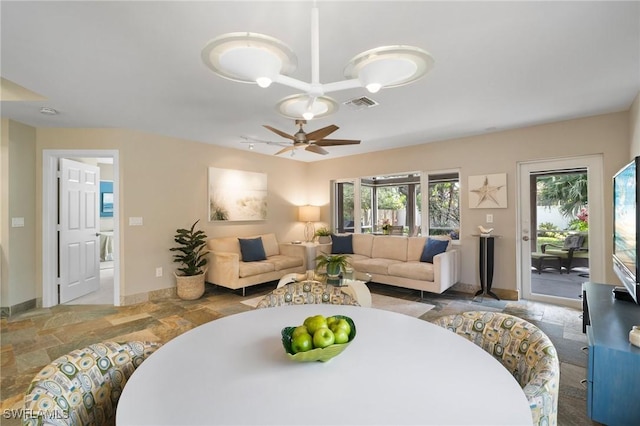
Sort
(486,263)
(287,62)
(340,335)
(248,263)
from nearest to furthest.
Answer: (340,335) < (287,62) < (486,263) < (248,263)

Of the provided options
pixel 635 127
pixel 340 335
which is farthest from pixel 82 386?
pixel 635 127

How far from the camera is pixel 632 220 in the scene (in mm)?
2018

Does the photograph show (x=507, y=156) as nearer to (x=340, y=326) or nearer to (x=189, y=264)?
(x=340, y=326)

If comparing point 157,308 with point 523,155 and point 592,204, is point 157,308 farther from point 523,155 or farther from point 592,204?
point 592,204

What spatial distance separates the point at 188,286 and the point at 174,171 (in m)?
1.75

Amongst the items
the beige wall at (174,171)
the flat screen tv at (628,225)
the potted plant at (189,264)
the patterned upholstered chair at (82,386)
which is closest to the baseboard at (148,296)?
the beige wall at (174,171)

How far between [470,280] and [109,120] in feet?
17.9

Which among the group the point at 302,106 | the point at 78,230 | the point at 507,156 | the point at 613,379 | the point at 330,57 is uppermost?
the point at 330,57

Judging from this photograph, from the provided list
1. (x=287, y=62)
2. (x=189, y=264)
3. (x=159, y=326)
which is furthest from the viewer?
(x=189, y=264)

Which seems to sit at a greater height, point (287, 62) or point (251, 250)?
point (287, 62)

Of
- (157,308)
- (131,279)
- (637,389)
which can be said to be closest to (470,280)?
(637,389)

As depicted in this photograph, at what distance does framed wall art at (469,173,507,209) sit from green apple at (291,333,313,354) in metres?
4.33

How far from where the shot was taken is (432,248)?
4551mm

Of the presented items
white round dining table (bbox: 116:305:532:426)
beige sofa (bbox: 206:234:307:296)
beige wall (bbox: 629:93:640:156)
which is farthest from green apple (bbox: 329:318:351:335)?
beige wall (bbox: 629:93:640:156)
